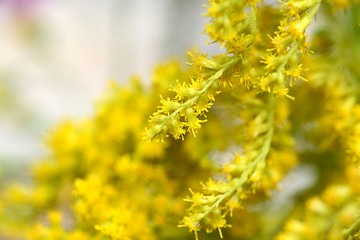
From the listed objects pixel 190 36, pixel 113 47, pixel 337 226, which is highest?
pixel 113 47

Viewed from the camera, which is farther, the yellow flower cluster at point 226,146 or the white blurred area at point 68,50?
the white blurred area at point 68,50

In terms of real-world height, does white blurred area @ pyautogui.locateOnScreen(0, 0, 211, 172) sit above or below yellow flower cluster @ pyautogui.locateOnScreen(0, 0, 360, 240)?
above

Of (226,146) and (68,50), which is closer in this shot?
(226,146)

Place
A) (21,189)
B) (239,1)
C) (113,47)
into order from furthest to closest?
(113,47) < (21,189) < (239,1)

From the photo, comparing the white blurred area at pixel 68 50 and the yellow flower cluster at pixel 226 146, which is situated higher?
the white blurred area at pixel 68 50

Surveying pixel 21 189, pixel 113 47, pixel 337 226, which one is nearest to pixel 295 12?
pixel 337 226

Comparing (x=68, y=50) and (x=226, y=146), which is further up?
(x=68, y=50)

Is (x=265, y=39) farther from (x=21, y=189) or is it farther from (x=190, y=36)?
(x=190, y=36)

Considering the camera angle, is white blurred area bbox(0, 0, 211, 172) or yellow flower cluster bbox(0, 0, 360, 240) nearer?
yellow flower cluster bbox(0, 0, 360, 240)
